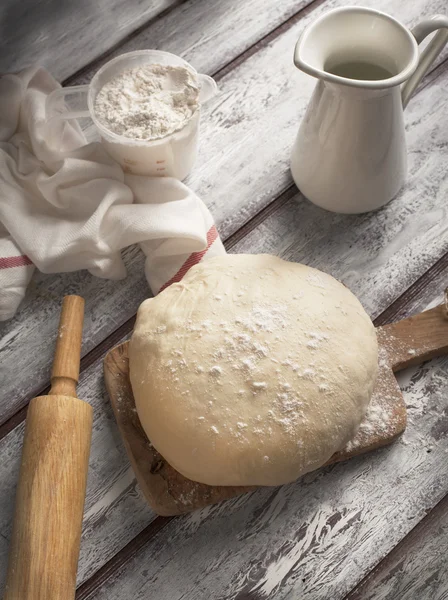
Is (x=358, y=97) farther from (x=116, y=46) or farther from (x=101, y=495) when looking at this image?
(x=101, y=495)

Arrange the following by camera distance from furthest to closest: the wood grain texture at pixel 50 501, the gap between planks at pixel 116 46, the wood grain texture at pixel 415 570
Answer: the gap between planks at pixel 116 46 < the wood grain texture at pixel 415 570 < the wood grain texture at pixel 50 501

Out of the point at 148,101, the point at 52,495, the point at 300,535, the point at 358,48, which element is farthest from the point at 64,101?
the point at 300,535

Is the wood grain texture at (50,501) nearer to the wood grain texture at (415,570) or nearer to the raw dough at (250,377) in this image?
the raw dough at (250,377)

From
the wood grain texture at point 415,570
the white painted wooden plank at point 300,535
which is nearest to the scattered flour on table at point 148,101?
the white painted wooden plank at point 300,535

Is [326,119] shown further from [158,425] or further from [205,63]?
[158,425]

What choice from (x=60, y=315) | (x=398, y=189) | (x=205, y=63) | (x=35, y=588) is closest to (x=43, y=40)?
(x=205, y=63)

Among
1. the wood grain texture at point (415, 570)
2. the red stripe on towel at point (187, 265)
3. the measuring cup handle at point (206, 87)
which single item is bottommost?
the wood grain texture at point (415, 570)
